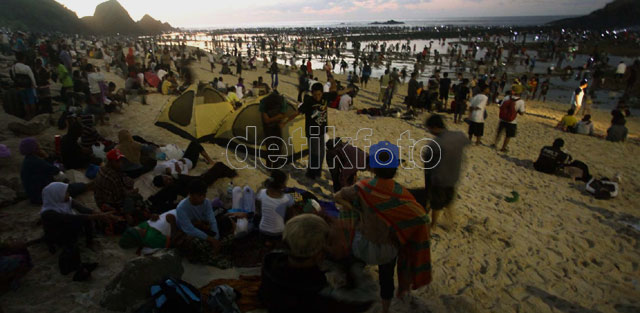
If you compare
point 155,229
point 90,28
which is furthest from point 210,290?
point 90,28

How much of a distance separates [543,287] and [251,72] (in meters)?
24.2

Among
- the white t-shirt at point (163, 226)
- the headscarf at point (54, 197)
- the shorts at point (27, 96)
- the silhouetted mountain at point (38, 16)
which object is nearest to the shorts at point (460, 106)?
the white t-shirt at point (163, 226)

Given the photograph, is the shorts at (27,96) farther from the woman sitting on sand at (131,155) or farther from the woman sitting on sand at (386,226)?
the woman sitting on sand at (386,226)

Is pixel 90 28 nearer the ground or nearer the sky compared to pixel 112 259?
nearer the sky

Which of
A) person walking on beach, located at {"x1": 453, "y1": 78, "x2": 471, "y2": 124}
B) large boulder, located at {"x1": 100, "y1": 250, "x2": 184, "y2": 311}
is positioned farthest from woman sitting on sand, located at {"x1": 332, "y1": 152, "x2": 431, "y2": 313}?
person walking on beach, located at {"x1": 453, "y1": 78, "x2": 471, "y2": 124}

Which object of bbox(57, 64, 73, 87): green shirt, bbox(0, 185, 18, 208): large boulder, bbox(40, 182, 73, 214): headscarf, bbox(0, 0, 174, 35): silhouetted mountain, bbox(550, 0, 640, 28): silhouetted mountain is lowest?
bbox(0, 185, 18, 208): large boulder

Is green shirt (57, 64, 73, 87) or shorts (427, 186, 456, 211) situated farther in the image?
green shirt (57, 64, 73, 87)

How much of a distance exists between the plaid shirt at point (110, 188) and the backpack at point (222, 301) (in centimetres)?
232

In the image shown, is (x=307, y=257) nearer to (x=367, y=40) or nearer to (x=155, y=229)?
(x=155, y=229)

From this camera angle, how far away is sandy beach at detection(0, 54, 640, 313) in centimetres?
363

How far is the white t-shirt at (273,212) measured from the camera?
153 inches

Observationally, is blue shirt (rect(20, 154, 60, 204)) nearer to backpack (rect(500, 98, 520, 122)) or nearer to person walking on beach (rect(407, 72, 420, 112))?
backpack (rect(500, 98, 520, 122))

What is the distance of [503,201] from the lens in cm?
659

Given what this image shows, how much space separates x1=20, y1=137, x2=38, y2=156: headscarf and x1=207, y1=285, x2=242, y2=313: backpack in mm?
3566
